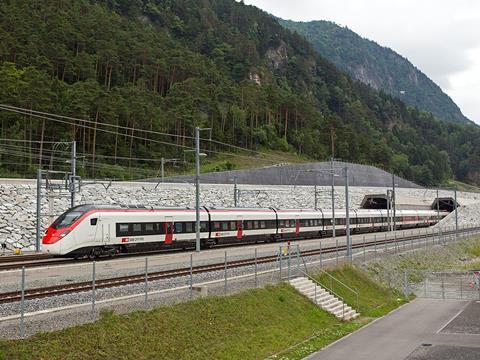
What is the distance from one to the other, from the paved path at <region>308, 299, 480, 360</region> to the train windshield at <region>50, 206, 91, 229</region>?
16.3 meters

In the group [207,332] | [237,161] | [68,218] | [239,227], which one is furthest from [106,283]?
[237,161]

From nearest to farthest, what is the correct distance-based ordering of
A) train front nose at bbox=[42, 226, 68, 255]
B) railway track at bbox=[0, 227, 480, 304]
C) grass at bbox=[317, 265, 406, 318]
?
railway track at bbox=[0, 227, 480, 304], train front nose at bbox=[42, 226, 68, 255], grass at bbox=[317, 265, 406, 318]

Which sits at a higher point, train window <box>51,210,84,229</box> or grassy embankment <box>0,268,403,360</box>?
train window <box>51,210,84,229</box>

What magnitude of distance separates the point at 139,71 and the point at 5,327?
3835 inches

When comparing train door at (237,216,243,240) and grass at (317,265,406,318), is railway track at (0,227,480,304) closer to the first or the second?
grass at (317,265,406,318)

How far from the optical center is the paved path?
19.7 m

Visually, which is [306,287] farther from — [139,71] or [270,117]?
[270,117]

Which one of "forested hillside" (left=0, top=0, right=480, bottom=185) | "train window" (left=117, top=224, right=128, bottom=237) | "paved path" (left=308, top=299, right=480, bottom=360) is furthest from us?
"forested hillside" (left=0, top=0, right=480, bottom=185)

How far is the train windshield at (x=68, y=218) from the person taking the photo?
29.8m

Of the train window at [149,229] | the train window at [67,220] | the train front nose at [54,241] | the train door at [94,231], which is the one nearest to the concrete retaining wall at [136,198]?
the train window at [149,229]

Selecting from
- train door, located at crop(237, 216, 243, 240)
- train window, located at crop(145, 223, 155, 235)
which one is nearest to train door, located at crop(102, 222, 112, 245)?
train window, located at crop(145, 223, 155, 235)

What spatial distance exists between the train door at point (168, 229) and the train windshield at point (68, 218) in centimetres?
692

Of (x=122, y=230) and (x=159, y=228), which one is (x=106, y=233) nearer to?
(x=122, y=230)

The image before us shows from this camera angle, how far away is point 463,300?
33.8 metres
